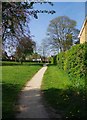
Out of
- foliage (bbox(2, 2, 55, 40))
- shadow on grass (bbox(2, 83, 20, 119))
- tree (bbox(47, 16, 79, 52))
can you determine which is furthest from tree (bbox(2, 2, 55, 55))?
tree (bbox(47, 16, 79, 52))

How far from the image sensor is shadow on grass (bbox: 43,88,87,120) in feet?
30.7

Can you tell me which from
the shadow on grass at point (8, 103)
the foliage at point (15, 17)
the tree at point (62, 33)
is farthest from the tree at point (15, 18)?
the tree at point (62, 33)

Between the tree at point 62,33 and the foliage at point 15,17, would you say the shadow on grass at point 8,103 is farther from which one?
the tree at point 62,33

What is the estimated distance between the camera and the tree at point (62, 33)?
223 ft

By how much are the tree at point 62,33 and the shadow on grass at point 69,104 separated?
55.5 meters

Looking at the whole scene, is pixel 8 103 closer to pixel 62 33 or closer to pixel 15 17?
pixel 15 17

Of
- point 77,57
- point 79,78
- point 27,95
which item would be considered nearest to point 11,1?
point 27,95

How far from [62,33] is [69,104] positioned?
6100cm

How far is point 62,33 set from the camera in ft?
233

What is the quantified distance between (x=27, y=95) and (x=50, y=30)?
193 ft

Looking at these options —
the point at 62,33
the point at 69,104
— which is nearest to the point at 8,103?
the point at 69,104

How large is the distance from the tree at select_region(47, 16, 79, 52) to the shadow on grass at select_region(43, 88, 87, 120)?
5546 cm

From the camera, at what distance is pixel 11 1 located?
9734 millimetres

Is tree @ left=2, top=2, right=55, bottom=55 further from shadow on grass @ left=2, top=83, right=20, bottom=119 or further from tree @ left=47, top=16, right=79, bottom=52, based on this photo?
tree @ left=47, top=16, right=79, bottom=52
